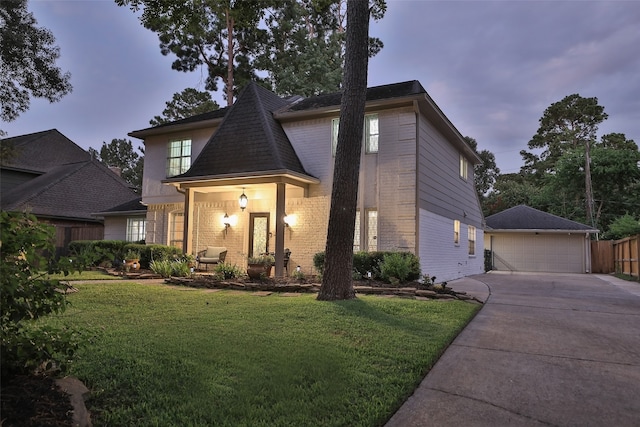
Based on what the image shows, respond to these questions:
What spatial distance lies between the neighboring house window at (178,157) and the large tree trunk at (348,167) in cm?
955

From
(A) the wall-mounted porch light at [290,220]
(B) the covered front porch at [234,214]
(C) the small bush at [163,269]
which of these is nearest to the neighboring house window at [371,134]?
(B) the covered front porch at [234,214]

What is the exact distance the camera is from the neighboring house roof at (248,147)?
38.4 ft

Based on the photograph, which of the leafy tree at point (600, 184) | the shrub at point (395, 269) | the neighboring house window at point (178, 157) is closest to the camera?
the shrub at point (395, 269)

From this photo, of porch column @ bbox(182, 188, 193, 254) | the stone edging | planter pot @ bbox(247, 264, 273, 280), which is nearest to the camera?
the stone edging

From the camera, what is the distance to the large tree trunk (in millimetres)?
6938

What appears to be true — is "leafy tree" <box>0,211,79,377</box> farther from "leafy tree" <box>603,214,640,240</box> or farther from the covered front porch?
"leafy tree" <box>603,214,640,240</box>

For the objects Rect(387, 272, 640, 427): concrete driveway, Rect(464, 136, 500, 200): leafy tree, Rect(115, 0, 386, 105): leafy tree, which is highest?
Rect(115, 0, 386, 105): leafy tree

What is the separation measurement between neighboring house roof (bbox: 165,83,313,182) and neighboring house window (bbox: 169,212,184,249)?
2.73m

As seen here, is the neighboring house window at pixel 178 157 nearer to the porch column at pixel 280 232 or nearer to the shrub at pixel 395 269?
the porch column at pixel 280 232

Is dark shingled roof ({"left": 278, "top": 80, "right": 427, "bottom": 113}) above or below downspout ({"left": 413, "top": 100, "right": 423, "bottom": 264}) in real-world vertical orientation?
above

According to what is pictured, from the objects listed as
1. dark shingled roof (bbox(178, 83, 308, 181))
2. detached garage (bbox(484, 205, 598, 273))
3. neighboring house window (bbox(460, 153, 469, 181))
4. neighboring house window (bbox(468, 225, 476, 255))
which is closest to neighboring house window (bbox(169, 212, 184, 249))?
dark shingled roof (bbox(178, 83, 308, 181))

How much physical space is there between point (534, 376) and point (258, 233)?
34.9 feet

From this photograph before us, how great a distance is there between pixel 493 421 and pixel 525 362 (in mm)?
1569

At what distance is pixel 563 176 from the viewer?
30375mm
